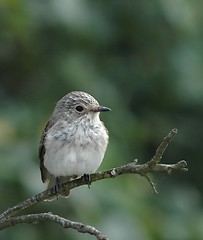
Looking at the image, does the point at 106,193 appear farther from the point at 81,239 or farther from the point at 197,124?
the point at 197,124

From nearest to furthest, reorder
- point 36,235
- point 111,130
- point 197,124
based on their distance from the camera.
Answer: point 36,235 → point 111,130 → point 197,124

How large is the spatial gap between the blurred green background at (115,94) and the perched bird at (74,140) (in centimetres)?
85

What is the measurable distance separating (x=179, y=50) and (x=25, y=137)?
2228 mm

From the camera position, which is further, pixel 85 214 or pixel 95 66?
pixel 95 66

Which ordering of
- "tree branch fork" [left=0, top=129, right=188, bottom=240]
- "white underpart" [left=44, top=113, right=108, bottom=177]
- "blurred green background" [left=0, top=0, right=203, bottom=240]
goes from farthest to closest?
"blurred green background" [left=0, top=0, right=203, bottom=240] < "white underpart" [left=44, top=113, right=108, bottom=177] < "tree branch fork" [left=0, top=129, right=188, bottom=240]

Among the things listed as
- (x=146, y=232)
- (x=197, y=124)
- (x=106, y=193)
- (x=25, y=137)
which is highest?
(x=197, y=124)

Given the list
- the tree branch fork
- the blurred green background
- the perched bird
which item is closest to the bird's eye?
the perched bird

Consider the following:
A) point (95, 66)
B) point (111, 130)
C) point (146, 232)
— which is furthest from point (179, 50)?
point (146, 232)

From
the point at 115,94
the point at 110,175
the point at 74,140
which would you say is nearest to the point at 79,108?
the point at 74,140

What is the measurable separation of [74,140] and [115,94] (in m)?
2.83

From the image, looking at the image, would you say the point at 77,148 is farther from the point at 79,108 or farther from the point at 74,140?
the point at 79,108

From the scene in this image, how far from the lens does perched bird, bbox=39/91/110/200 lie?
4.77 m

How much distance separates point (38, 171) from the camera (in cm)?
593

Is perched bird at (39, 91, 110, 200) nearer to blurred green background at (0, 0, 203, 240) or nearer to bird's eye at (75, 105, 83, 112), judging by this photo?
bird's eye at (75, 105, 83, 112)
